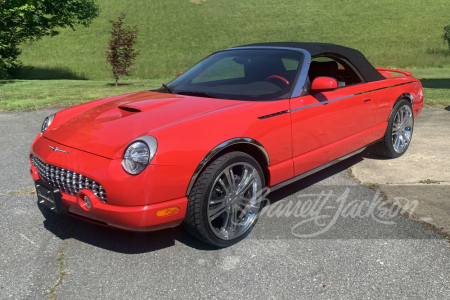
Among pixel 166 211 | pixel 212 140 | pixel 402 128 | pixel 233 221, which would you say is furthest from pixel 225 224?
pixel 402 128

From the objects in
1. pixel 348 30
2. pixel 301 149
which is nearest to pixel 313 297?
pixel 301 149

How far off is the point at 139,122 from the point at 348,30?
4203 cm

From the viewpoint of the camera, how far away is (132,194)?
8.84 ft

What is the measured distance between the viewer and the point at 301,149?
376 cm

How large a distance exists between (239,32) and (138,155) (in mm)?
41853

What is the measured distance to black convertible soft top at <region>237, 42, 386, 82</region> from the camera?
4285mm

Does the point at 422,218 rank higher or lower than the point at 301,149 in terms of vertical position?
lower

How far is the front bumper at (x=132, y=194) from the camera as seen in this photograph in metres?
2.71

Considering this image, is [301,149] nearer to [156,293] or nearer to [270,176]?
[270,176]

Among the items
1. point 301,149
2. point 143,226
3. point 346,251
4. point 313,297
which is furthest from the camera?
point 301,149

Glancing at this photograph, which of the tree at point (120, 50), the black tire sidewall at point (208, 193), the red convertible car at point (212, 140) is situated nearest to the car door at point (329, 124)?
the red convertible car at point (212, 140)

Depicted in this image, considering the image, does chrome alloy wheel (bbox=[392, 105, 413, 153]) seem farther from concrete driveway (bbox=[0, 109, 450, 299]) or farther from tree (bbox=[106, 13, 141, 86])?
tree (bbox=[106, 13, 141, 86])

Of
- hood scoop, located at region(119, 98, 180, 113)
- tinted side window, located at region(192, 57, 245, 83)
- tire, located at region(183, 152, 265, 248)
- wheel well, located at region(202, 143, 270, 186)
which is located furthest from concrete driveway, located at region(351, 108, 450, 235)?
hood scoop, located at region(119, 98, 180, 113)

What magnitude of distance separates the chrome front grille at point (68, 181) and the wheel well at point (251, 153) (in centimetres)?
76
